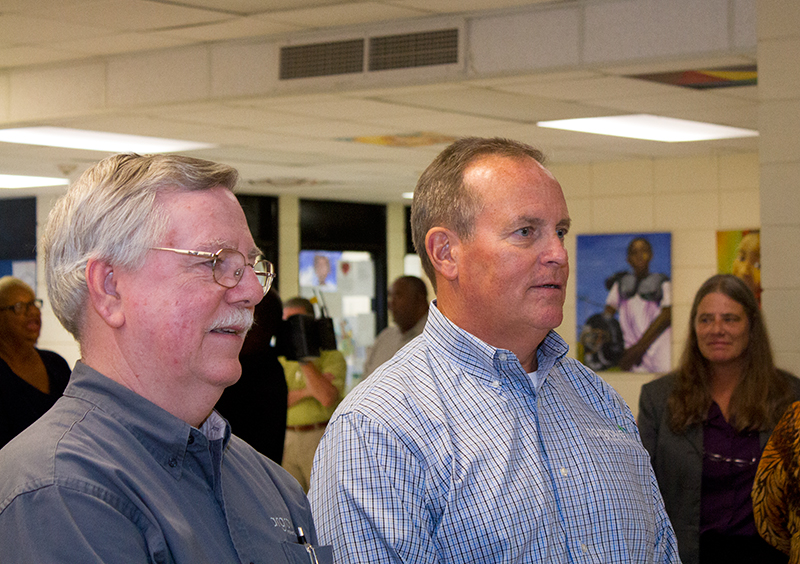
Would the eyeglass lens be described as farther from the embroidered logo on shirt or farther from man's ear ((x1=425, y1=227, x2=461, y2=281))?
man's ear ((x1=425, y1=227, x2=461, y2=281))

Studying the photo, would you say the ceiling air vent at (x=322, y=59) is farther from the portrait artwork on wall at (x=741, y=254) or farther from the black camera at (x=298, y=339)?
the portrait artwork on wall at (x=741, y=254)

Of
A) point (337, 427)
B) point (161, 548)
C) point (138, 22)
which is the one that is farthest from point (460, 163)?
point (138, 22)

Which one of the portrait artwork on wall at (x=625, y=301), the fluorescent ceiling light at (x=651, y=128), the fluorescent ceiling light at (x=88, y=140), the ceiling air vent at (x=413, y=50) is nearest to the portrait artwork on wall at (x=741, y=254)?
the portrait artwork on wall at (x=625, y=301)

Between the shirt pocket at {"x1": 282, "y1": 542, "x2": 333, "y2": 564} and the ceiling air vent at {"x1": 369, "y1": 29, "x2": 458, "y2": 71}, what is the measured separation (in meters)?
3.75

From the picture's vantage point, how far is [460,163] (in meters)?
1.70

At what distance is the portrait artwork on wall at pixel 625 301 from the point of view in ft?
27.6

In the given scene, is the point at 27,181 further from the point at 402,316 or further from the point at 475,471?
the point at 475,471

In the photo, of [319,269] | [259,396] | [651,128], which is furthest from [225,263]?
[319,269]

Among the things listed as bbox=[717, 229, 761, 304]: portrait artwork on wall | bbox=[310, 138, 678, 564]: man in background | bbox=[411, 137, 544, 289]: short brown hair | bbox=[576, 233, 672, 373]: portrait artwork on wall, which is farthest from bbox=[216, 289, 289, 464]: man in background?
bbox=[717, 229, 761, 304]: portrait artwork on wall

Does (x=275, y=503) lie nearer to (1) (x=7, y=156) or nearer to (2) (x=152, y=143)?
(2) (x=152, y=143)

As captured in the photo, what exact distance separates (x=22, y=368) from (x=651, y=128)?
485 cm

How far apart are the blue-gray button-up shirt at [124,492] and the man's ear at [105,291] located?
0.07 metres

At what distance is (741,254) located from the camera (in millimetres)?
8164

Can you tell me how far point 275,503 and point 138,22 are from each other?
4.06m
